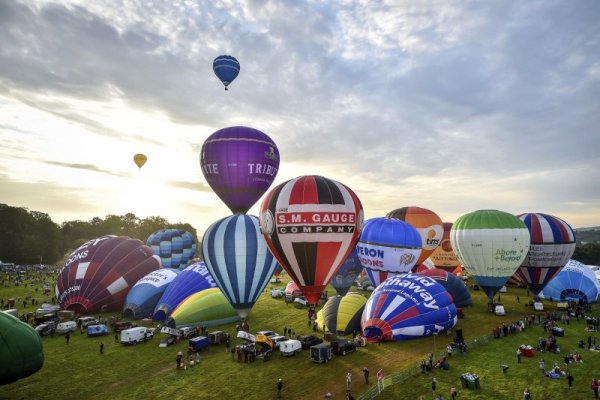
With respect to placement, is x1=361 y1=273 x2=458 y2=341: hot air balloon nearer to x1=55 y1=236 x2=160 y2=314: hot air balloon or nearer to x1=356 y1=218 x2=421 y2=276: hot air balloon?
x1=356 y1=218 x2=421 y2=276: hot air balloon

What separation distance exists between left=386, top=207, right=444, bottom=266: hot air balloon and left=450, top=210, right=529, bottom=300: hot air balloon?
945cm

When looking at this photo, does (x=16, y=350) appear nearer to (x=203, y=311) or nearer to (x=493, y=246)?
(x=203, y=311)

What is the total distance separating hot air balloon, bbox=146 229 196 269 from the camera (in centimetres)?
5788

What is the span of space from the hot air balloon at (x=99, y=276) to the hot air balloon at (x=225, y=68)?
63.2 ft

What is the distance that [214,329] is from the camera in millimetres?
29266

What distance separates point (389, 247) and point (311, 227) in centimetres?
1443

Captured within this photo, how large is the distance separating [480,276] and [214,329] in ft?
74.7

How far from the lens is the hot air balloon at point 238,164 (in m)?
31.8

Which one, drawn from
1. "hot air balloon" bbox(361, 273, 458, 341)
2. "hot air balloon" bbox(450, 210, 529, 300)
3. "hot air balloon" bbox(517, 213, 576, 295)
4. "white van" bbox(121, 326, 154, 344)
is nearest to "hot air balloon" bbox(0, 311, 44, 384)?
"white van" bbox(121, 326, 154, 344)

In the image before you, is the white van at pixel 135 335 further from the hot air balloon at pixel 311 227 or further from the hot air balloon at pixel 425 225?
the hot air balloon at pixel 425 225

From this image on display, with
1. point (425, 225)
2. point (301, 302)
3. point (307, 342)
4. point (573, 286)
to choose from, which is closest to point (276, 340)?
point (307, 342)

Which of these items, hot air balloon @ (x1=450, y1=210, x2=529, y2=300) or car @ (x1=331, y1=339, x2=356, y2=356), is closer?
car @ (x1=331, y1=339, x2=356, y2=356)

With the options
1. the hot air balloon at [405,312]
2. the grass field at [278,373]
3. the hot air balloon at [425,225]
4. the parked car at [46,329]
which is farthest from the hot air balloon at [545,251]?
the parked car at [46,329]

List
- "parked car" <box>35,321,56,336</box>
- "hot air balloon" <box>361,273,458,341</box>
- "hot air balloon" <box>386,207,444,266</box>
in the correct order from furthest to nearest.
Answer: "hot air balloon" <box>386,207,444,266</box> → "parked car" <box>35,321,56,336</box> → "hot air balloon" <box>361,273,458,341</box>
